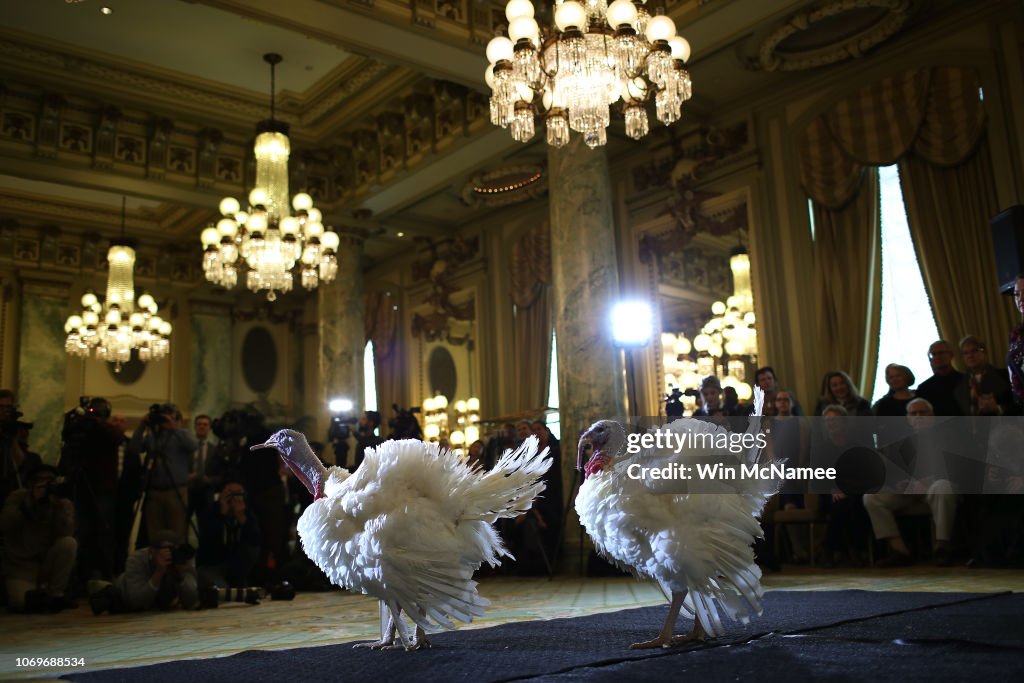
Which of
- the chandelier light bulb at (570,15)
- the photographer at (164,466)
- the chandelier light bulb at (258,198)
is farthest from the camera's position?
the chandelier light bulb at (258,198)

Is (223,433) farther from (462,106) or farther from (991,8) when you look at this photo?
(991,8)

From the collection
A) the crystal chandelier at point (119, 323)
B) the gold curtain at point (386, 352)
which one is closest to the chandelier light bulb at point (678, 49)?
the crystal chandelier at point (119, 323)

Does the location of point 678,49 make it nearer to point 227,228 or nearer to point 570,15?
point 570,15

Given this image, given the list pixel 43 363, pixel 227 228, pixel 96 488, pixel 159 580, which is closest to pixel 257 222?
pixel 227 228

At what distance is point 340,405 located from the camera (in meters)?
10.2

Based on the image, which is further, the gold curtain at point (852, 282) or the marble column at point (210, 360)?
the marble column at point (210, 360)

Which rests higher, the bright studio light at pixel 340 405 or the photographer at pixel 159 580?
the bright studio light at pixel 340 405

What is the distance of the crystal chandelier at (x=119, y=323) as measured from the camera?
10039 millimetres

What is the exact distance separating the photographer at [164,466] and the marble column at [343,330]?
398 centimetres

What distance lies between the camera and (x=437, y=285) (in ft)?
37.3

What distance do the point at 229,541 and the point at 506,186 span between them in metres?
5.49

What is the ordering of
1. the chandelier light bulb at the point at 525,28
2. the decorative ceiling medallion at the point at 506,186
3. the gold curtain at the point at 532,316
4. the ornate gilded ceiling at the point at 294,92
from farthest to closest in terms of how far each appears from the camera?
1. the gold curtain at the point at 532,316
2. the decorative ceiling medallion at the point at 506,186
3. the ornate gilded ceiling at the point at 294,92
4. the chandelier light bulb at the point at 525,28

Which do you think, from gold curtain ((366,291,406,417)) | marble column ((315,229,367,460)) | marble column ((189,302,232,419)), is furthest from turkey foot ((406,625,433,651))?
marble column ((189,302,232,419))

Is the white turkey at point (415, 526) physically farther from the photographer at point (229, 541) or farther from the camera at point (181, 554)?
the photographer at point (229, 541)
